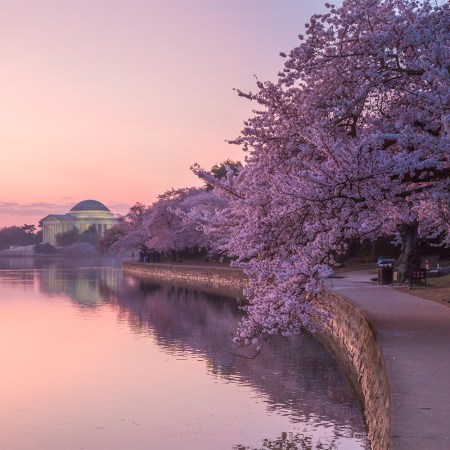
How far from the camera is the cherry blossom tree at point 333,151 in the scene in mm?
14555

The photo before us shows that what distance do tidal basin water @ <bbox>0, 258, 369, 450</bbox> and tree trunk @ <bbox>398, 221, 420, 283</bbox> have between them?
8.01 meters

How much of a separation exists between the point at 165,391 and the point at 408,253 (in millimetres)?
18150

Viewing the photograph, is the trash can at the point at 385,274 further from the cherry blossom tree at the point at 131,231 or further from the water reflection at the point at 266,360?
the cherry blossom tree at the point at 131,231

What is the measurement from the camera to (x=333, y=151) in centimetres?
1412

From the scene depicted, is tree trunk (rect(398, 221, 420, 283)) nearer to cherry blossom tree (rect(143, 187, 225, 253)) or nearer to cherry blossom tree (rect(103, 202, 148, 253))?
cherry blossom tree (rect(143, 187, 225, 253))

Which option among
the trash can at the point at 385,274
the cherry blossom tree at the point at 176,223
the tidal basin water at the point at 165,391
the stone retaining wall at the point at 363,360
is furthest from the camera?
the cherry blossom tree at the point at 176,223

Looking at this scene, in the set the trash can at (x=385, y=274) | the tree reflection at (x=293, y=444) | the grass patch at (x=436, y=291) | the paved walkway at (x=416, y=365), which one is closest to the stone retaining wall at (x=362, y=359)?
the paved walkway at (x=416, y=365)

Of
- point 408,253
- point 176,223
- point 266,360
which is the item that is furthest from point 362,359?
point 176,223

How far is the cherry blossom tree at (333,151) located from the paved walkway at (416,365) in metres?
2.34

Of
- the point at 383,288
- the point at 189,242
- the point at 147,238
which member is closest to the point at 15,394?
the point at 383,288

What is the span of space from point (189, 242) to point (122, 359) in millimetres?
59480

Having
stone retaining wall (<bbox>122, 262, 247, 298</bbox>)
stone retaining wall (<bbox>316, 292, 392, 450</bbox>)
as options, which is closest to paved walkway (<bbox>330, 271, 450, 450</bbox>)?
stone retaining wall (<bbox>316, 292, 392, 450</bbox>)

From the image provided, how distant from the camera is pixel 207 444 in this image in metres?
14.6

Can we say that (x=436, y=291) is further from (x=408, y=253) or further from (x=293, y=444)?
(x=293, y=444)
